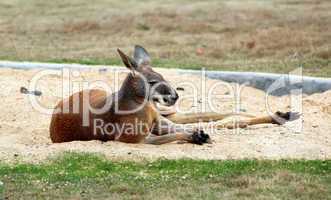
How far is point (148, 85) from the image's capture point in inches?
396

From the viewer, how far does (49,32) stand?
2109cm

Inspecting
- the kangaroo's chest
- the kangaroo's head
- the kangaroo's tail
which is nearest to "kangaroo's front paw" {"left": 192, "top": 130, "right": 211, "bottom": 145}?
the kangaroo's head

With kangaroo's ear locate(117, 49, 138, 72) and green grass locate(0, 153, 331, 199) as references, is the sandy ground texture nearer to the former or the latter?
green grass locate(0, 153, 331, 199)

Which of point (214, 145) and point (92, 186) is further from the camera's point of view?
point (214, 145)

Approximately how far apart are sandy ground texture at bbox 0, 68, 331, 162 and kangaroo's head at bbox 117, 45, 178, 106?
0.54m

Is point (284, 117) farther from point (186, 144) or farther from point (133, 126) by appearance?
point (133, 126)

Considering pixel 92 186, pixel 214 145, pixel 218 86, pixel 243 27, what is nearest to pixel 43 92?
pixel 218 86

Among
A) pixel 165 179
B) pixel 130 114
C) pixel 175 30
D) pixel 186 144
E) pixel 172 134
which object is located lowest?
pixel 165 179

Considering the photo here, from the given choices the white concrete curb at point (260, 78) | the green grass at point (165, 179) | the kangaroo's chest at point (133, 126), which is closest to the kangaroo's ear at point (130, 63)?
the kangaroo's chest at point (133, 126)

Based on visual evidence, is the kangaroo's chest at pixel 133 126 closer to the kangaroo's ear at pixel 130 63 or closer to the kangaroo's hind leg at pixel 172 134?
the kangaroo's hind leg at pixel 172 134

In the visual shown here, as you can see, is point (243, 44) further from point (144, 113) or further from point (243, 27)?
point (144, 113)

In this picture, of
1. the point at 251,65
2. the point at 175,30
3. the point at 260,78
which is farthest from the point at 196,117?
the point at 175,30

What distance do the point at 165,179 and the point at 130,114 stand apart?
5.64 feet

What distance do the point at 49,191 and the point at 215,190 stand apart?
148 cm
